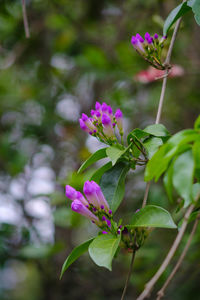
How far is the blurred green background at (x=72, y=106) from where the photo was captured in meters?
2.41

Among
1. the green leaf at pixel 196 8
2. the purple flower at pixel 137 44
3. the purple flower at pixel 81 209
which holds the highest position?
the purple flower at pixel 137 44

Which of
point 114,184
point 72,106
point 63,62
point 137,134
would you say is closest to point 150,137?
point 137,134

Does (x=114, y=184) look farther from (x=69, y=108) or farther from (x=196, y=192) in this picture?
(x=69, y=108)

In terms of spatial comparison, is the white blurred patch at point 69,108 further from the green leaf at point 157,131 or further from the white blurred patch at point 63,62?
the green leaf at point 157,131

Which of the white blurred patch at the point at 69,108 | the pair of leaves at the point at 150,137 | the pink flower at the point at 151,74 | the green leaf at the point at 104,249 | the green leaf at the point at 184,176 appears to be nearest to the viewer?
the green leaf at the point at 184,176

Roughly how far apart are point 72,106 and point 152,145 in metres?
2.46

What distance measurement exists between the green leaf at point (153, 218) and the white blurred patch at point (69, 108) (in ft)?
7.35

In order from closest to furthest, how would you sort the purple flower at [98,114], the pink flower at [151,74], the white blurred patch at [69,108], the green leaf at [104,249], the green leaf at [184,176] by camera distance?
the green leaf at [184,176] < the green leaf at [104,249] < the purple flower at [98,114] < the pink flower at [151,74] < the white blurred patch at [69,108]

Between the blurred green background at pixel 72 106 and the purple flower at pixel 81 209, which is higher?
the blurred green background at pixel 72 106

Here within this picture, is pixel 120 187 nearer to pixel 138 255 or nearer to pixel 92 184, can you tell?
pixel 92 184

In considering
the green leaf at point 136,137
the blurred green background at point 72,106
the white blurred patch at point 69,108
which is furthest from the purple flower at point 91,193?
the white blurred patch at point 69,108

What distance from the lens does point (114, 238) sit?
78 cm

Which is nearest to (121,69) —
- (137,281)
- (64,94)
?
(64,94)

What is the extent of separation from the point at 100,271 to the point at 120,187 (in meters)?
2.08
